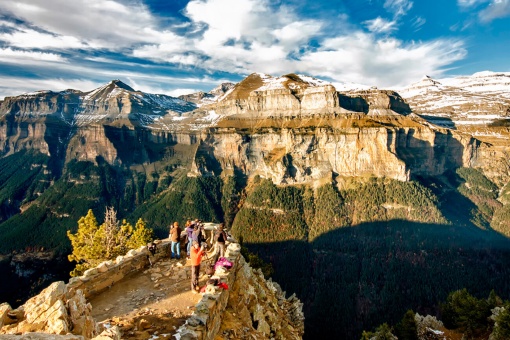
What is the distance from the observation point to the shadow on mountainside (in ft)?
316

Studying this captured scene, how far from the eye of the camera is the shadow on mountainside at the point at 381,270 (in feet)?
316

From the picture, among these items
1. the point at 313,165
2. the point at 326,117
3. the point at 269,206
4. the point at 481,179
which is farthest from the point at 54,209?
the point at 481,179

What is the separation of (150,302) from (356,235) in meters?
137

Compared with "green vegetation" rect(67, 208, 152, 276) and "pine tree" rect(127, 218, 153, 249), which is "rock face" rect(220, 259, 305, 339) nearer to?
"green vegetation" rect(67, 208, 152, 276)

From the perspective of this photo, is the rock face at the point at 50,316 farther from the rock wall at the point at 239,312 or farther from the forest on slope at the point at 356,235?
the forest on slope at the point at 356,235

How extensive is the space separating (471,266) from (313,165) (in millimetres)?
91155

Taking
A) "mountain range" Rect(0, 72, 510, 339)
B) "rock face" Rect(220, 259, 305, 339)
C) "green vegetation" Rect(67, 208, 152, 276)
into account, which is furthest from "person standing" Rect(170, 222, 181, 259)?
"mountain range" Rect(0, 72, 510, 339)

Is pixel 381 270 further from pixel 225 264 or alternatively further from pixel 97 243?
pixel 225 264

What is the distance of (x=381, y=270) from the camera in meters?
118

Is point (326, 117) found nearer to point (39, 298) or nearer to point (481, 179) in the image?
point (481, 179)

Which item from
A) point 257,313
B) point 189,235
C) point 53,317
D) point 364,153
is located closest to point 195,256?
point 257,313

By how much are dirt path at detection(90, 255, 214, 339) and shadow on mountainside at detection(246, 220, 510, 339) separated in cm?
8246

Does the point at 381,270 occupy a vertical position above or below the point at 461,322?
below

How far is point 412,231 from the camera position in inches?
5399
